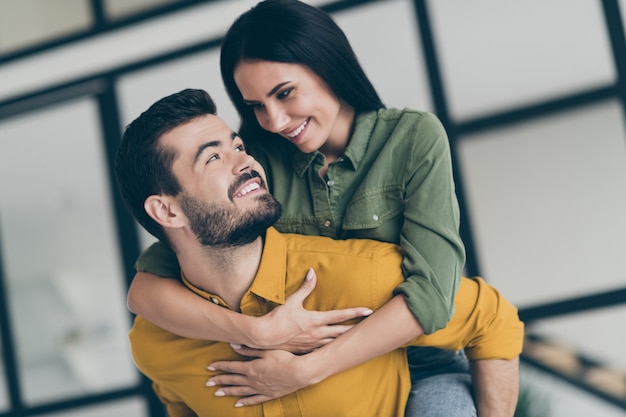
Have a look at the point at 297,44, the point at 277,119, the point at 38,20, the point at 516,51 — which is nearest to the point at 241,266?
the point at 277,119

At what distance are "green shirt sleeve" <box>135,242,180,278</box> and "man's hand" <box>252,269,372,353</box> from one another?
0.32 m

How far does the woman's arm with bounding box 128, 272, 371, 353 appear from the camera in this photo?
1.36 m

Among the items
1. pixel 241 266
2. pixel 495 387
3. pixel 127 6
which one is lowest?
pixel 495 387

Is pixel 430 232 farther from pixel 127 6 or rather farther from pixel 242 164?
pixel 127 6

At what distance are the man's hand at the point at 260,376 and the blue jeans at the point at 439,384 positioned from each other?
0.88 feet

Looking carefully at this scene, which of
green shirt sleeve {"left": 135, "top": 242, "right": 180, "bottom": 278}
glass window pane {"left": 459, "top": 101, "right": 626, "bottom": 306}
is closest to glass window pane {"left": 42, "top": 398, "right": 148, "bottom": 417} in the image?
glass window pane {"left": 459, "top": 101, "right": 626, "bottom": 306}

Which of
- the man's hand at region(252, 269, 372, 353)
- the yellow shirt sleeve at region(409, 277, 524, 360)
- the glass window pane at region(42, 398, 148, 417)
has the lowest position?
the glass window pane at region(42, 398, 148, 417)

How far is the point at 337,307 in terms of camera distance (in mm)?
1424

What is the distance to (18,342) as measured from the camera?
3.63 m

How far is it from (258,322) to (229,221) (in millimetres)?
214

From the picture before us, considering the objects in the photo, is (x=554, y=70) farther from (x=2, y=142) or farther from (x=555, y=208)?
(x=2, y=142)

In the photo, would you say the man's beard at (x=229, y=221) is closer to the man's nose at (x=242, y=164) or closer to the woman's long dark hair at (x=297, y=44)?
the man's nose at (x=242, y=164)

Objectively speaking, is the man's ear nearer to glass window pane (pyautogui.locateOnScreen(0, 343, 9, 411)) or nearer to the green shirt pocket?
the green shirt pocket

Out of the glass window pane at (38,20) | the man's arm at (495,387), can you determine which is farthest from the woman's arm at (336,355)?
the glass window pane at (38,20)
